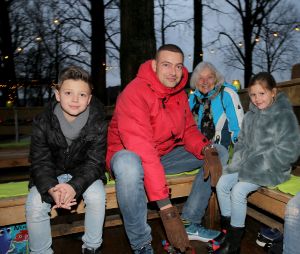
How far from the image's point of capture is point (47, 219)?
2541 mm

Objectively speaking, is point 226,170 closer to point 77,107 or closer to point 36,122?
point 77,107

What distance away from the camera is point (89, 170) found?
2697 millimetres

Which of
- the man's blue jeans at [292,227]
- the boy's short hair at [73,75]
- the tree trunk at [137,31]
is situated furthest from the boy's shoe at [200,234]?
the tree trunk at [137,31]

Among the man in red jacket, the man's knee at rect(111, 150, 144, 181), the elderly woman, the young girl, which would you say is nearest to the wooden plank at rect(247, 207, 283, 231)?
the young girl

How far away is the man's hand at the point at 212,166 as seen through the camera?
3.07 metres

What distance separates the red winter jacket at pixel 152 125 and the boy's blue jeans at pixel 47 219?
417 millimetres

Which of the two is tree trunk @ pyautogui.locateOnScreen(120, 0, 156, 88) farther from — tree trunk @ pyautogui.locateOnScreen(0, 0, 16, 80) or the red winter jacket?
→ tree trunk @ pyautogui.locateOnScreen(0, 0, 16, 80)

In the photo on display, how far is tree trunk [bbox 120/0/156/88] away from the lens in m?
4.98

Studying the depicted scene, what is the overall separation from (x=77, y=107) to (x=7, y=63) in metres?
13.4

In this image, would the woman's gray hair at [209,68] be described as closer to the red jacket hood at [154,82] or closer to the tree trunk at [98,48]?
the red jacket hood at [154,82]

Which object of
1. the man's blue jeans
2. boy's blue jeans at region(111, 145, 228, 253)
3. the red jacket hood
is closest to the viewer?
the man's blue jeans

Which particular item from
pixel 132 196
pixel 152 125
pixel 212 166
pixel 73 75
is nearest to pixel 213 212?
pixel 212 166

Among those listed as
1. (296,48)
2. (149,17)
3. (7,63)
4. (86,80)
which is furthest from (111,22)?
(296,48)

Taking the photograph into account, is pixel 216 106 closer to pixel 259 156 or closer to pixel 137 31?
pixel 259 156
